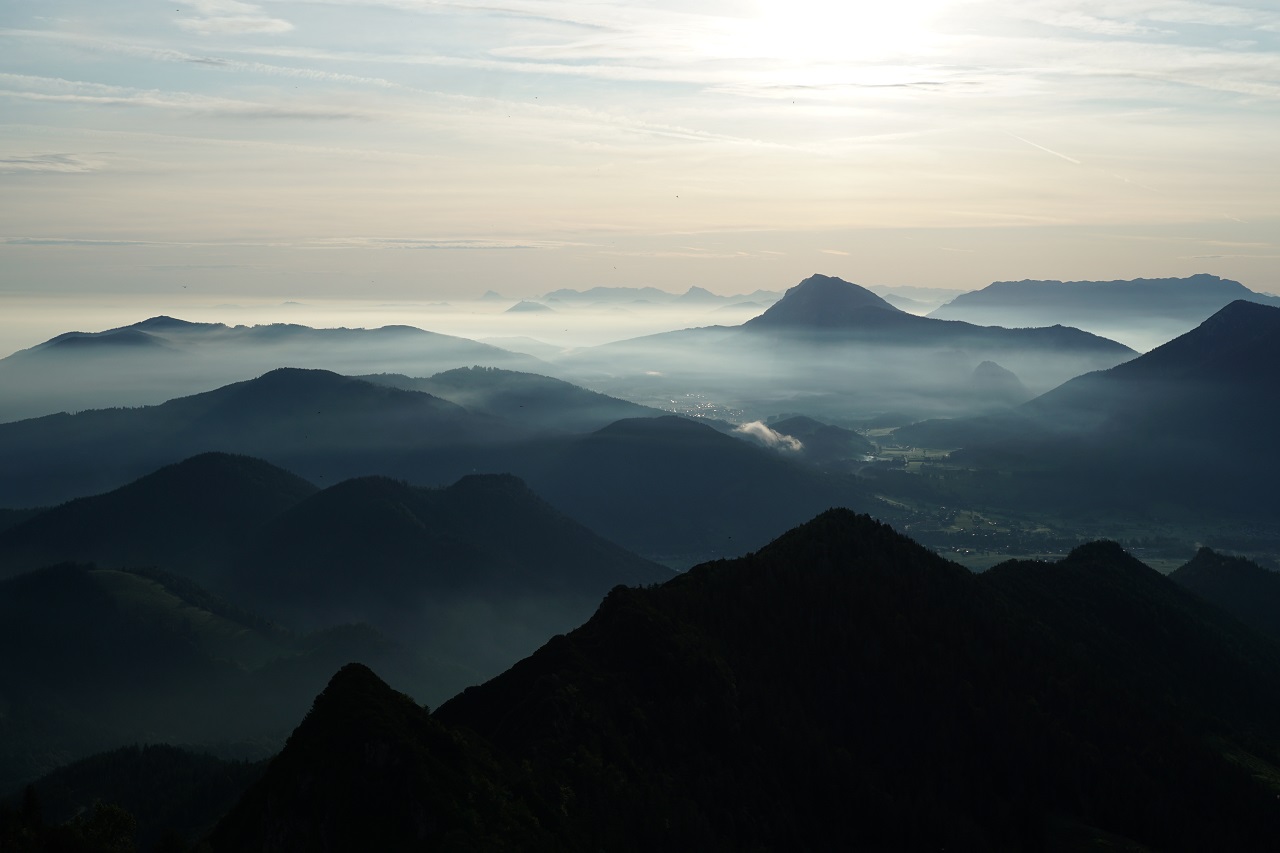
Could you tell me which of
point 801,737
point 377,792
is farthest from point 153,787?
point 377,792

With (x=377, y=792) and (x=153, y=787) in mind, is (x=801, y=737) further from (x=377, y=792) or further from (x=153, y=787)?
(x=153, y=787)

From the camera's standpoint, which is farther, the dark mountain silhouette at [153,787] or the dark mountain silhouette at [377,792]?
the dark mountain silhouette at [153,787]

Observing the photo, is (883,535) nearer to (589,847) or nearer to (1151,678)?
(1151,678)

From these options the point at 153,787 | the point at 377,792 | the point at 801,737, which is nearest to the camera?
the point at 377,792

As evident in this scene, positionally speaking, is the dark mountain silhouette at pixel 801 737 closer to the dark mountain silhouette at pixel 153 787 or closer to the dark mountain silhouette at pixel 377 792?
the dark mountain silhouette at pixel 377 792

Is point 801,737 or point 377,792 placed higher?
point 377,792

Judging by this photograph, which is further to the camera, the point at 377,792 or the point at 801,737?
the point at 801,737

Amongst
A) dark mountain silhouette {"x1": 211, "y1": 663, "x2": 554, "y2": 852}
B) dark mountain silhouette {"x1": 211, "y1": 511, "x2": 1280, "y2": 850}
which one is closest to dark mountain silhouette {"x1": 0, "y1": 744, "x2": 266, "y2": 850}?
dark mountain silhouette {"x1": 211, "y1": 511, "x2": 1280, "y2": 850}

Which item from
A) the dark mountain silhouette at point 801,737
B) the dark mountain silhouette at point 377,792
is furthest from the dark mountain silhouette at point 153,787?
the dark mountain silhouette at point 377,792
